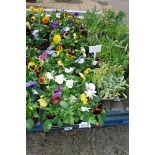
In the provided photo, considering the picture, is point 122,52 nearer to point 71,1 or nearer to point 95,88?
point 95,88

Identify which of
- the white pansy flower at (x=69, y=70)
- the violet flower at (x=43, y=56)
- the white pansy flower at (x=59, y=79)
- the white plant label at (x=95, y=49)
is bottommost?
the white pansy flower at (x=59, y=79)

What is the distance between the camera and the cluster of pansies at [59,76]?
6.81ft

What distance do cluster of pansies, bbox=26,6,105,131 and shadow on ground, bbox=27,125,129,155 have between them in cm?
14

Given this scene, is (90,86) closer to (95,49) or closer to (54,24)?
(95,49)

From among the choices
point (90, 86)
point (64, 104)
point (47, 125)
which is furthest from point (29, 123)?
point (90, 86)

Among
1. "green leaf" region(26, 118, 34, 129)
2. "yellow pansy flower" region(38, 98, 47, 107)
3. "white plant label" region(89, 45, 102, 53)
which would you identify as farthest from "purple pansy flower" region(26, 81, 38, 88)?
"white plant label" region(89, 45, 102, 53)

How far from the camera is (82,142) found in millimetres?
2186

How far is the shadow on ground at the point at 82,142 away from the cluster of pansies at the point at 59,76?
142 mm

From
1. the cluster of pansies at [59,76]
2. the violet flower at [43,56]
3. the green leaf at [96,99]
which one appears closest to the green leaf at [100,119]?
the cluster of pansies at [59,76]

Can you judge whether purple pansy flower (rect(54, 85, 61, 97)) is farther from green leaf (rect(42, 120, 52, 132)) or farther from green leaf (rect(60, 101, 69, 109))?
green leaf (rect(42, 120, 52, 132))

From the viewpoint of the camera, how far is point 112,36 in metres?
A: 2.78

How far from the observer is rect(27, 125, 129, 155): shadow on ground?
2117mm

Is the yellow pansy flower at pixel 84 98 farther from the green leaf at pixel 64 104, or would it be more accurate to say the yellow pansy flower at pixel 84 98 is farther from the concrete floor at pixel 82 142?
the concrete floor at pixel 82 142

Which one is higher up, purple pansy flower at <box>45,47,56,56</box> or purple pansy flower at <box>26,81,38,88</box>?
purple pansy flower at <box>45,47,56,56</box>
